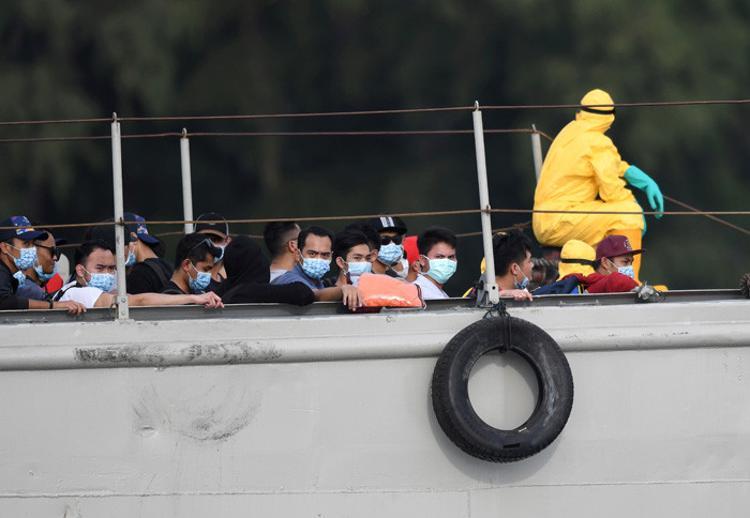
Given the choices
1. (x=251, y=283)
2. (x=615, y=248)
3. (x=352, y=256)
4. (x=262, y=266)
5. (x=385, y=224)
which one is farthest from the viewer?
(x=385, y=224)

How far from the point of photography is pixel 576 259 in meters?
8.75

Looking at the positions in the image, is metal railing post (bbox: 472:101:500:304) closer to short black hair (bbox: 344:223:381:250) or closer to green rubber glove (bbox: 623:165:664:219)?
short black hair (bbox: 344:223:381:250)

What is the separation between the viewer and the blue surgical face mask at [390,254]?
8086mm

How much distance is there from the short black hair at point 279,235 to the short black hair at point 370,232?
0.24 m

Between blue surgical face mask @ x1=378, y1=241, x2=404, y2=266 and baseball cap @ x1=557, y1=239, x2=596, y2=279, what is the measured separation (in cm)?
100

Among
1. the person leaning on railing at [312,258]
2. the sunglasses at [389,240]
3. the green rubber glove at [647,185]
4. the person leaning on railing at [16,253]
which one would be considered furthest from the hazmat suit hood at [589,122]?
the person leaning on railing at [16,253]

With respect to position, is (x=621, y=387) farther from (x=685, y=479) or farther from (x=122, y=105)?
(x=122, y=105)

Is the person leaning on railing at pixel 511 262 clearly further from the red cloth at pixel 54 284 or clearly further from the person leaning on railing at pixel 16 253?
the red cloth at pixel 54 284

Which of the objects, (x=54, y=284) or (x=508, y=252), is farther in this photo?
(x=54, y=284)

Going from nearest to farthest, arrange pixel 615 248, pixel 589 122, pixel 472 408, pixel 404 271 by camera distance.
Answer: pixel 472 408 < pixel 615 248 < pixel 404 271 < pixel 589 122

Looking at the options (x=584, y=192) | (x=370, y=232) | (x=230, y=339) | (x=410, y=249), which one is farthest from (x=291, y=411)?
(x=584, y=192)

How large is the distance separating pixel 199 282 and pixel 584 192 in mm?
2374

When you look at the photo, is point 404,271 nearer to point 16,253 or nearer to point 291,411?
point 291,411

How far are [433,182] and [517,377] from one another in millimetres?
10570
